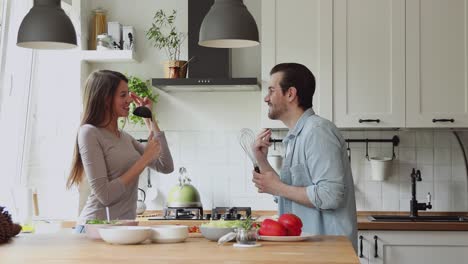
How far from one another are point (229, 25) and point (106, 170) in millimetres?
836

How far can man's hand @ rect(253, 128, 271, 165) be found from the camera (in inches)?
139

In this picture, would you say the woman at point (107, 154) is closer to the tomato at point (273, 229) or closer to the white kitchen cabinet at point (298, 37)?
the tomato at point (273, 229)

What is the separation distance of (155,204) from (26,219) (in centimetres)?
134

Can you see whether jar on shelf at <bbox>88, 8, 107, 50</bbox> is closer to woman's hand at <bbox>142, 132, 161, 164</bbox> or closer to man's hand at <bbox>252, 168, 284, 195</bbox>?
woman's hand at <bbox>142, 132, 161, 164</bbox>

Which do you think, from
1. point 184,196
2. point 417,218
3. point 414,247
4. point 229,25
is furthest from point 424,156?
point 229,25

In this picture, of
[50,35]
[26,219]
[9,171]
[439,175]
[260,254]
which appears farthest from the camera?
[439,175]

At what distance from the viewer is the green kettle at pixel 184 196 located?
5.36 metres

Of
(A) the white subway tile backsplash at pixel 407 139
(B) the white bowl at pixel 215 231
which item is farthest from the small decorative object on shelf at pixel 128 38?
(B) the white bowl at pixel 215 231

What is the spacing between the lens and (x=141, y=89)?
5.58 metres

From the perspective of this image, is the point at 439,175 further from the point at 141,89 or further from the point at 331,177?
the point at 331,177

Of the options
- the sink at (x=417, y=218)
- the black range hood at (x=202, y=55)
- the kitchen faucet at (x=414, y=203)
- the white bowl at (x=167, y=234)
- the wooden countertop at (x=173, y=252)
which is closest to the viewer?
the wooden countertop at (x=173, y=252)

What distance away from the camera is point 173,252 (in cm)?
263

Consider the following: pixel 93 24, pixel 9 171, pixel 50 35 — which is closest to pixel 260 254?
pixel 50 35

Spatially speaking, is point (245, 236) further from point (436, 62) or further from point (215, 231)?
point (436, 62)
